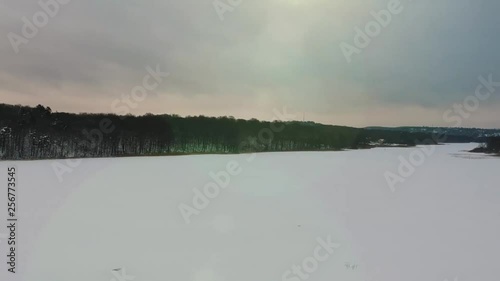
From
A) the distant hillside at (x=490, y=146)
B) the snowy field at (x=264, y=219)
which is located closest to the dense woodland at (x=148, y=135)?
the snowy field at (x=264, y=219)

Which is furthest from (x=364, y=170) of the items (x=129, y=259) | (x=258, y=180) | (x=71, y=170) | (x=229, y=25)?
(x=71, y=170)

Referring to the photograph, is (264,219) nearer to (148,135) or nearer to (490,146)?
(148,135)

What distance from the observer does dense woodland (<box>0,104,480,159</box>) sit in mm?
2045

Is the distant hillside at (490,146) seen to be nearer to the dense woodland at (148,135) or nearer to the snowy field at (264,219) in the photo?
the snowy field at (264,219)

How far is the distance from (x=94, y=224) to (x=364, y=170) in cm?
167

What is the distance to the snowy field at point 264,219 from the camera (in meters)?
1.85

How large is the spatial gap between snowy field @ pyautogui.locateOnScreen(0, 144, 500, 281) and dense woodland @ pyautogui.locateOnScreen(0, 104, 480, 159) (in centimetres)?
8

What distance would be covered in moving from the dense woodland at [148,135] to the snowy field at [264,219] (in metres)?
0.08

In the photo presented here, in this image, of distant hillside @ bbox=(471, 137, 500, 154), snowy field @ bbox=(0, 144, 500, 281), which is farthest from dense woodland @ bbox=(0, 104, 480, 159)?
distant hillside @ bbox=(471, 137, 500, 154)

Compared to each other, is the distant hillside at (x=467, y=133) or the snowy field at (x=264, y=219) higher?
the distant hillside at (x=467, y=133)

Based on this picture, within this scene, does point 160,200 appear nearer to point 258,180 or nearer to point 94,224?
point 94,224

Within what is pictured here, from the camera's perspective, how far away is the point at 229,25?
2094 millimetres

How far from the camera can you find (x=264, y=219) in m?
2.08

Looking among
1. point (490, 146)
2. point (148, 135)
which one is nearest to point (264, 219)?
point (148, 135)
